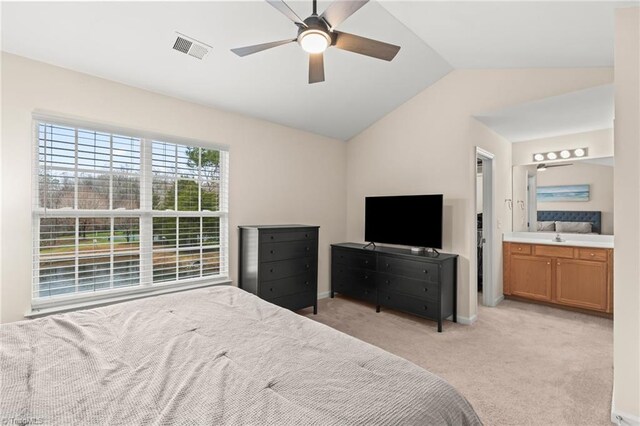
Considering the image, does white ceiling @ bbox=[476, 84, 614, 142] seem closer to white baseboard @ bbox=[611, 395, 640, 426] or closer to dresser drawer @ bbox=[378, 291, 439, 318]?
dresser drawer @ bbox=[378, 291, 439, 318]

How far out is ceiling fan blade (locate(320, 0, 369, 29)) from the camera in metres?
1.63

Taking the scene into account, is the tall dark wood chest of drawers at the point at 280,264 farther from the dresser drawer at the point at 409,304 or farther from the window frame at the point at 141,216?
the dresser drawer at the point at 409,304

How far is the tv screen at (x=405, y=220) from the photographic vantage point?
12.4ft

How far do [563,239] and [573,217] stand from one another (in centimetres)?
34

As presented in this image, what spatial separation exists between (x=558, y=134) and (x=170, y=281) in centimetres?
544

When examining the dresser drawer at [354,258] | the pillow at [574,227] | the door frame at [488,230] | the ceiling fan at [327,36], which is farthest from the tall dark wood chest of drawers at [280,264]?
the pillow at [574,227]

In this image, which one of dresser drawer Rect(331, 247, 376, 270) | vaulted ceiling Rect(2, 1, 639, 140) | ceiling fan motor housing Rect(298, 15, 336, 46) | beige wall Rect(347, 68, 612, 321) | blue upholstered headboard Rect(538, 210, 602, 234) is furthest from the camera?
blue upholstered headboard Rect(538, 210, 602, 234)

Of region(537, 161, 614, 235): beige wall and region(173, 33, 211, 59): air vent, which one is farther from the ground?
region(173, 33, 211, 59): air vent

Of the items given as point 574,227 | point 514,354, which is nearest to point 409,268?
point 514,354

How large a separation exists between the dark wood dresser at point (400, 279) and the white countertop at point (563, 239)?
164cm

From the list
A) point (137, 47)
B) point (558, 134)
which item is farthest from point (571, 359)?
point (137, 47)

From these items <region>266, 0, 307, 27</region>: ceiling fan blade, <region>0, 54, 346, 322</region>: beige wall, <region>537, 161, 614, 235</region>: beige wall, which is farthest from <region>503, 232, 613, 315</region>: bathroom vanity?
<region>266, 0, 307, 27</region>: ceiling fan blade

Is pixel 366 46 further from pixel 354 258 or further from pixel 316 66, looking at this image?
pixel 354 258

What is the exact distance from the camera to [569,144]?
448 cm
